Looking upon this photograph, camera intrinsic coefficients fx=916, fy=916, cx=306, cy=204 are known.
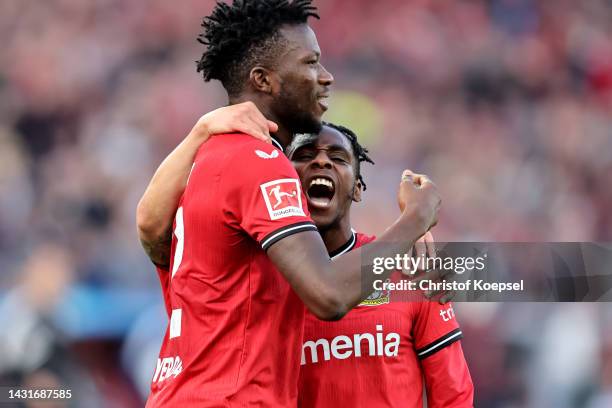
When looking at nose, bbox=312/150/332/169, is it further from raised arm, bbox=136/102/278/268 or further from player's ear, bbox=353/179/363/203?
raised arm, bbox=136/102/278/268

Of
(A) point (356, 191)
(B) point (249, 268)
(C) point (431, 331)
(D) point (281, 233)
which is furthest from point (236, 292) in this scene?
(A) point (356, 191)

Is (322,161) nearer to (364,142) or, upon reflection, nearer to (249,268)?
(249,268)

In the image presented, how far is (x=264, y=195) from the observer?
2895 millimetres

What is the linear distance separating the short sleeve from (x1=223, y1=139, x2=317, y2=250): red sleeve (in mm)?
1175

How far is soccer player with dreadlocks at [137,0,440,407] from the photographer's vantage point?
2818 millimetres

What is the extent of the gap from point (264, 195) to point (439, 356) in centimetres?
140

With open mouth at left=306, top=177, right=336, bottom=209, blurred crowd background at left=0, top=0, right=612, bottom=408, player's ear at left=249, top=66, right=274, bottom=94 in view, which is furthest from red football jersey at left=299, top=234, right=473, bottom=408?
blurred crowd background at left=0, top=0, right=612, bottom=408

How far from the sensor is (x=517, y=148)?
8.05 m

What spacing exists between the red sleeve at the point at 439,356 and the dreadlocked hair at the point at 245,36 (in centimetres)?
130

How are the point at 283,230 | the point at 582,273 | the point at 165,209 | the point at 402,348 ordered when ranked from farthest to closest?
1. the point at 582,273
2. the point at 402,348
3. the point at 165,209
4. the point at 283,230

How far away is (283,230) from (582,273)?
302 cm

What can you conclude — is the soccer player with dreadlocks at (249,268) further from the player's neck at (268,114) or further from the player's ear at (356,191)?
the player's ear at (356,191)

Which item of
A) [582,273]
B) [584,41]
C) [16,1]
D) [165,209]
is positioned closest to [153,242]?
[165,209]

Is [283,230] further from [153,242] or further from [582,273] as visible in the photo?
[582,273]
